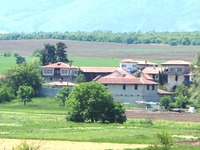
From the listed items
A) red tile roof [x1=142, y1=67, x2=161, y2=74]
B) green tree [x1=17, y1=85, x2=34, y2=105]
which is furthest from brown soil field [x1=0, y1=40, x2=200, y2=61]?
green tree [x1=17, y1=85, x2=34, y2=105]

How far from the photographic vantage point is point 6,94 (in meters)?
90.2

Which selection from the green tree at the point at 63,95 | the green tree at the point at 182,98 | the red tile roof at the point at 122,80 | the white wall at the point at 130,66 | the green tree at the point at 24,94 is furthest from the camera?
the white wall at the point at 130,66

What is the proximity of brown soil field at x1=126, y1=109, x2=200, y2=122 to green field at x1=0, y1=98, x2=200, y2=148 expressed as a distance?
415 cm

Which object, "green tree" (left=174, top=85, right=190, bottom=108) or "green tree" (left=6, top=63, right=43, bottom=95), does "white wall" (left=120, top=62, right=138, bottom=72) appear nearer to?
"green tree" (left=174, top=85, right=190, bottom=108)

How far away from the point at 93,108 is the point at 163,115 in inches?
569

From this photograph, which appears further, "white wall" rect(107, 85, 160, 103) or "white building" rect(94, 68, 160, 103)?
"white wall" rect(107, 85, 160, 103)

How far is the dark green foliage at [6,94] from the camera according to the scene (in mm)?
89119

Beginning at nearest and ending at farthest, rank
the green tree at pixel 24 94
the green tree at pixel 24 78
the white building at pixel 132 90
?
the green tree at pixel 24 94, the green tree at pixel 24 78, the white building at pixel 132 90

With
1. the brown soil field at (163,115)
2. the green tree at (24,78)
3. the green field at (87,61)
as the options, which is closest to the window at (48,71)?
the green tree at (24,78)

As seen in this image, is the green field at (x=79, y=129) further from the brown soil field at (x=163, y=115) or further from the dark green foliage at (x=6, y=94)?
the dark green foliage at (x=6, y=94)

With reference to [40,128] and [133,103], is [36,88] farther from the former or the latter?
[40,128]

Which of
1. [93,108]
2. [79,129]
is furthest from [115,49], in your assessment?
[79,129]

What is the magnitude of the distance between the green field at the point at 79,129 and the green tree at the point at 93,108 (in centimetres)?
123

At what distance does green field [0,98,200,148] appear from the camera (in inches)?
2045
